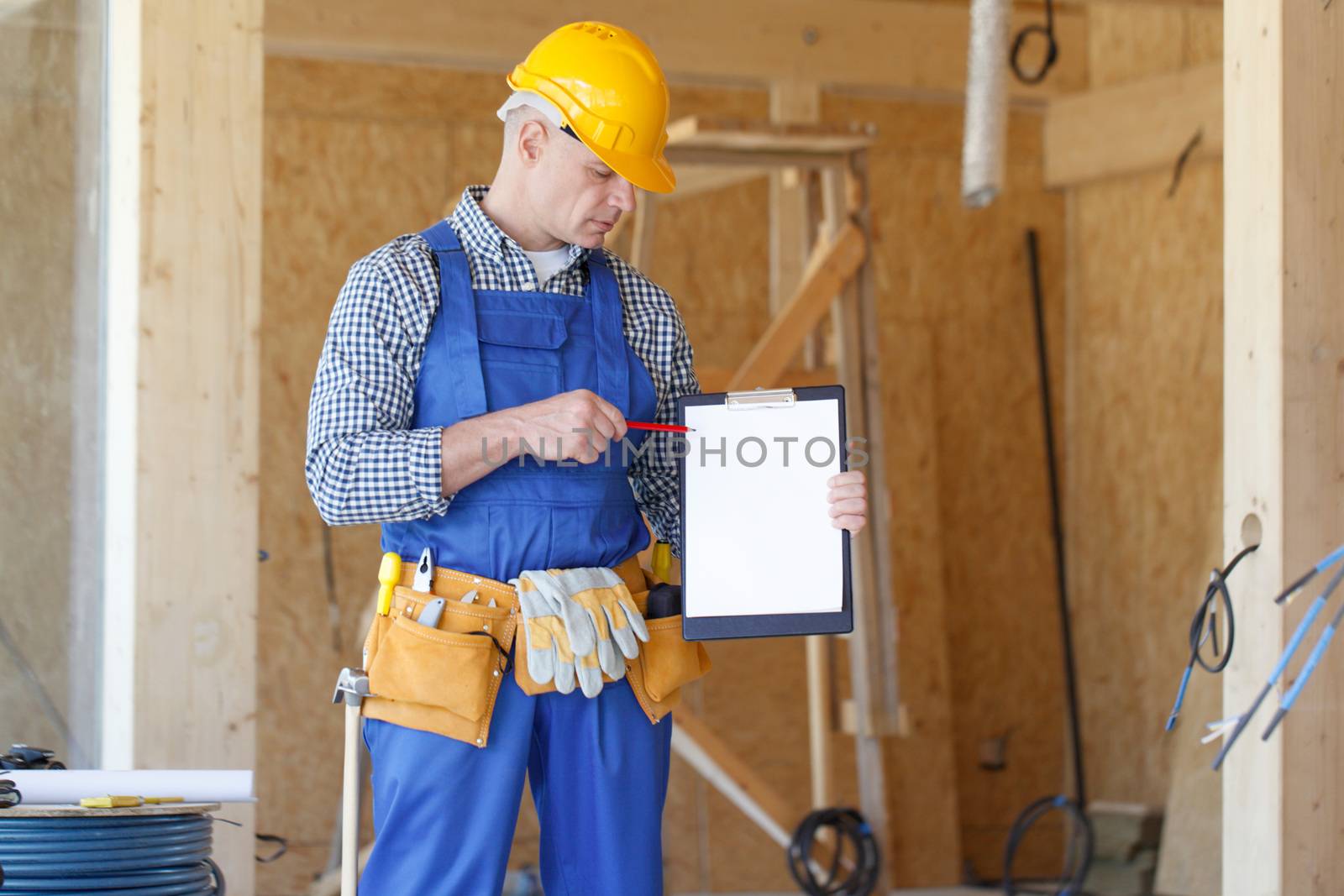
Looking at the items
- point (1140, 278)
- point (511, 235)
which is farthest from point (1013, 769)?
point (511, 235)

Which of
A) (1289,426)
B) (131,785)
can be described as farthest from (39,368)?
(1289,426)

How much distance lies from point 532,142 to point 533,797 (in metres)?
1.01

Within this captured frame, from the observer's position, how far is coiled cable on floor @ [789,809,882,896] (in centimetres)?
458

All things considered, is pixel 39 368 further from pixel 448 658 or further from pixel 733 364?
pixel 733 364

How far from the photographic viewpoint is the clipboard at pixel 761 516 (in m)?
2.41

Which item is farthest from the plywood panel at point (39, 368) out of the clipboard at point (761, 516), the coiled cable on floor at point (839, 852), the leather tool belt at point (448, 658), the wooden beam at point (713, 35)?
the coiled cable on floor at point (839, 852)

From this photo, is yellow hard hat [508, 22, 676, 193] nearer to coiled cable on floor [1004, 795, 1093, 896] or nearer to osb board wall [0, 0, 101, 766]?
osb board wall [0, 0, 101, 766]

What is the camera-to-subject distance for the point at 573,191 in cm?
243

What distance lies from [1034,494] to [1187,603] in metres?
0.76

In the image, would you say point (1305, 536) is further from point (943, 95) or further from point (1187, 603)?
point (943, 95)

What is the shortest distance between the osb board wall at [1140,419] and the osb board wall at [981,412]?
0.45 feet

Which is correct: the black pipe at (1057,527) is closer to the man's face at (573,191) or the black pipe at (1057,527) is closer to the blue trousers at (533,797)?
the blue trousers at (533,797)

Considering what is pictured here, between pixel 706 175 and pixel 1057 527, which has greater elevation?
pixel 706 175

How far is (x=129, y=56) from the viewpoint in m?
2.98
